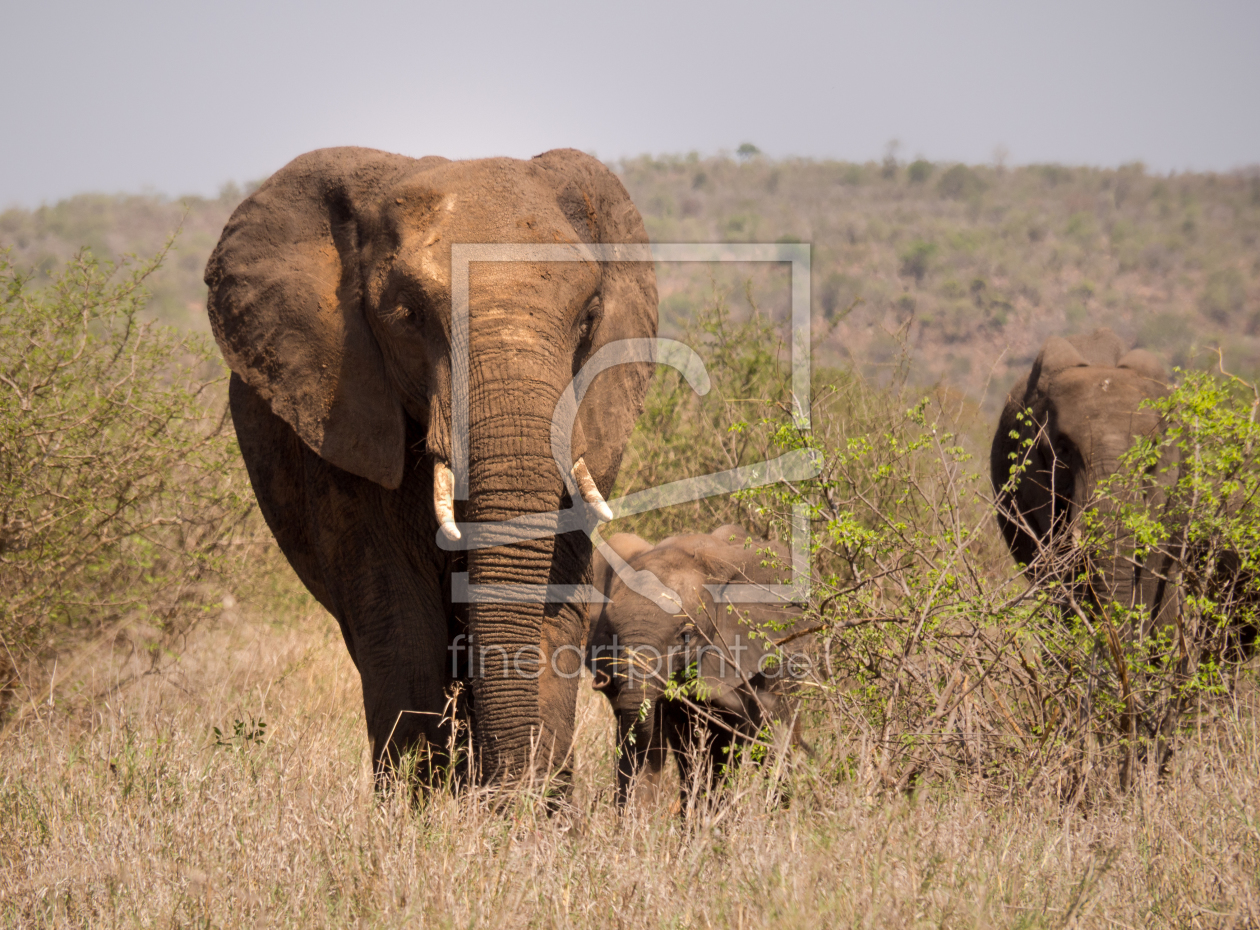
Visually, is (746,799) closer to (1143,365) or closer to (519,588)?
(519,588)

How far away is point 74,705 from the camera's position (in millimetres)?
6922

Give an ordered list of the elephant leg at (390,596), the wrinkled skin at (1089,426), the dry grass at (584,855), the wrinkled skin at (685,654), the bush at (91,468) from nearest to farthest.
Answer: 1. the dry grass at (584,855)
2. the elephant leg at (390,596)
3. the wrinkled skin at (685,654)
4. the bush at (91,468)
5. the wrinkled skin at (1089,426)

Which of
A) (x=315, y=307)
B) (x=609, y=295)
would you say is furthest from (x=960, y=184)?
(x=315, y=307)

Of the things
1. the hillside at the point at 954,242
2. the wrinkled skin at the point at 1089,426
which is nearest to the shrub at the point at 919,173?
the hillside at the point at 954,242

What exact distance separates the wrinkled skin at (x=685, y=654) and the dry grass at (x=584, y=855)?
1.04 m

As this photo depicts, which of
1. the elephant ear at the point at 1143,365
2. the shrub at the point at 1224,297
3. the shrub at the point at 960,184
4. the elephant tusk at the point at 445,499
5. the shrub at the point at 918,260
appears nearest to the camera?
the elephant tusk at the point at 445,499

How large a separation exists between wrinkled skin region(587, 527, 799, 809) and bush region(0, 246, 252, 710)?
2827 mm

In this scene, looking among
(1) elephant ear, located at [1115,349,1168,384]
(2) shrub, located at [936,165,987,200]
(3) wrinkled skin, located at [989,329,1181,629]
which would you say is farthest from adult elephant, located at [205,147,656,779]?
(2) shrub, located at [936,165,987,200]

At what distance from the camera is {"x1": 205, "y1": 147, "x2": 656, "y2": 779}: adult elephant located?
4277 mm

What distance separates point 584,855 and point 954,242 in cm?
4469

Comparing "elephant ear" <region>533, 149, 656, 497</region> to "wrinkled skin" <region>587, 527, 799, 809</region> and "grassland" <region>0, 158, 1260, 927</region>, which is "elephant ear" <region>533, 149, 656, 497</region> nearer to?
"grassland" <region>0, 158, 1260, 927</region>

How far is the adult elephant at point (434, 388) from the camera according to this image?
4277 millimetres

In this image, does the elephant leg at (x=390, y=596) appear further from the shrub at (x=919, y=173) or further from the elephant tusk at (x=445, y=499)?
the shrub at (x=919, y=173)

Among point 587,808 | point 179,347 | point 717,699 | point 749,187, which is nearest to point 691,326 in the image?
point 179,347
